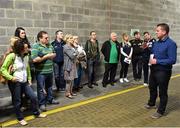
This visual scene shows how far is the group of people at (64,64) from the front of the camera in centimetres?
622

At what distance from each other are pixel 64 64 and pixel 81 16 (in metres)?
2.48

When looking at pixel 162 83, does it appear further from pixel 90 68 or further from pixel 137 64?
pixel 137 64

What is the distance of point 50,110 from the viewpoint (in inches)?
288

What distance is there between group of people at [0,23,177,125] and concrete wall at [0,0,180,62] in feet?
1.94

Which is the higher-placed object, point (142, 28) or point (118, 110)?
point (142, 28)

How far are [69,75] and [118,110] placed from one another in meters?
1.71

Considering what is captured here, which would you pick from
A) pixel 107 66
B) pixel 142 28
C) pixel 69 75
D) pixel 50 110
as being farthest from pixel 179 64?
pixel 50 110

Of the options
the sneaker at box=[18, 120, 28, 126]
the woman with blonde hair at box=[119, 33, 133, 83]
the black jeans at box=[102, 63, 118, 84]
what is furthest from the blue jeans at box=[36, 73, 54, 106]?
the woman with blonde hair at box=[119, 33, 133, 83]

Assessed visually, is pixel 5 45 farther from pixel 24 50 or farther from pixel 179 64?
pixel 179 64

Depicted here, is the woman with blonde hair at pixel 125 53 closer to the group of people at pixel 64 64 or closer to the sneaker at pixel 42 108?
the group of people at pixel 64 64

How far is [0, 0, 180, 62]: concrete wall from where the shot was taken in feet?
26.5

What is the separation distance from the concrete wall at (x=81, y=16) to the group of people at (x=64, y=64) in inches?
23.2

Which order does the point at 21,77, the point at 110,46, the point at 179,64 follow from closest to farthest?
the point at 21,77 < the point at 110,46 < the point at 179,64

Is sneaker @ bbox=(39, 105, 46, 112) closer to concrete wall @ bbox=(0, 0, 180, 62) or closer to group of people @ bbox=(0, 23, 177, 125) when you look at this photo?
group of people @ bbox=(0, 23, 177, 125)
